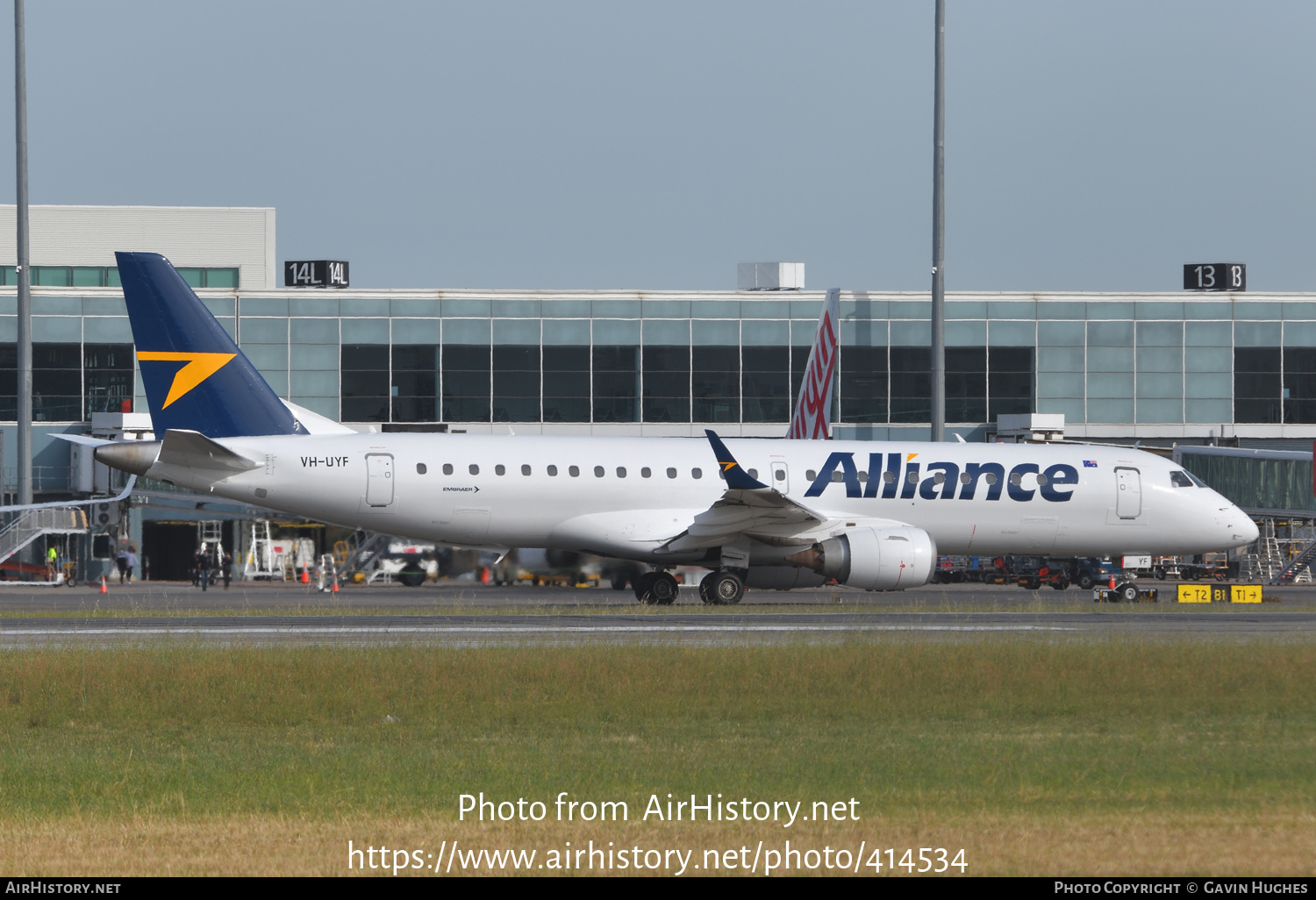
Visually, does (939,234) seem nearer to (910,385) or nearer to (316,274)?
(910,385)

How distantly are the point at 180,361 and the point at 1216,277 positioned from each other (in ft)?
160

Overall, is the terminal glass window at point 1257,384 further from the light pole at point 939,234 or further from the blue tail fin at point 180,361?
the blue tail fin at point 180,361

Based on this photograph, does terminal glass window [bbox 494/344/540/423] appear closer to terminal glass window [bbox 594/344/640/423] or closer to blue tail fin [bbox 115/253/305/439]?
terminal glass window [bbox 594/344/640/423]

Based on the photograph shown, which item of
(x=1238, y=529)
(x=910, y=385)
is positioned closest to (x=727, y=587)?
(x=1238, y=529)

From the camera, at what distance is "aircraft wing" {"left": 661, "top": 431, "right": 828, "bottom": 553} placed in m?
30.0

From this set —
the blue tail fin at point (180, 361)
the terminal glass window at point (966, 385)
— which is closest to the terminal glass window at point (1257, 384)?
the terminal glass window at point (966, 385)

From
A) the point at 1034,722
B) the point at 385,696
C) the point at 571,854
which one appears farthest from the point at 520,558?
the point at 571,854

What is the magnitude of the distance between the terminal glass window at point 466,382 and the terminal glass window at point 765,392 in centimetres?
993

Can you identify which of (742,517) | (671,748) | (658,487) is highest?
(658,487)

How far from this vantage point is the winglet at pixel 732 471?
97.0 ft

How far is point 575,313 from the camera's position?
60.5 m

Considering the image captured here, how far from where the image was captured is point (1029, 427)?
58.3 metres

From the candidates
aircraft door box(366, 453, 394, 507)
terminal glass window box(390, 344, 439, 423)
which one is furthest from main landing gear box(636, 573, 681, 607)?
terminal glass window box(390, 344, 439, 423)
